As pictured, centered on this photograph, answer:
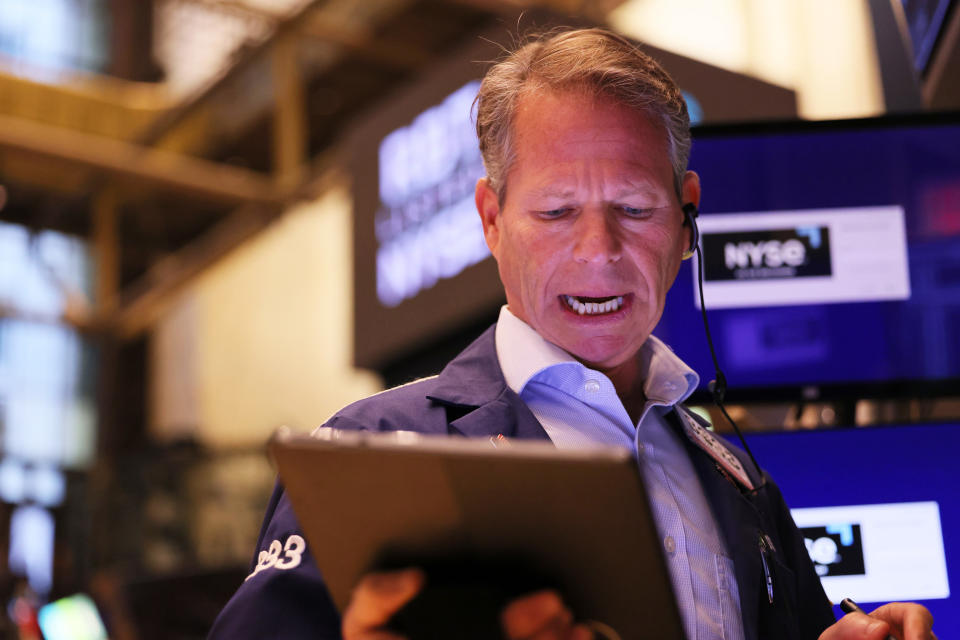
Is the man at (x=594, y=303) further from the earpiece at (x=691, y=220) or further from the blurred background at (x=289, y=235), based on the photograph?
the blurred background at (x=289, y=235)

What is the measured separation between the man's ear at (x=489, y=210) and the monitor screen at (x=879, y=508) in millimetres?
814

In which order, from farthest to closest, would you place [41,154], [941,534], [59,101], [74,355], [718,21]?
1. [74,355]
2. [59,101]
3. [41,154]
4. [718,21]
5. [941,534]

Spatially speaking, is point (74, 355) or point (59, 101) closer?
point (59, 101)

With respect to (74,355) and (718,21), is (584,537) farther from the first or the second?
(74,355)

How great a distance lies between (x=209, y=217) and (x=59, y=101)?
2.01 metres

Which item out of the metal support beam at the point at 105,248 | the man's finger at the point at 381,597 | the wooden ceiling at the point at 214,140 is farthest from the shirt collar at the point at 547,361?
the metal support beam at the point at 105,248

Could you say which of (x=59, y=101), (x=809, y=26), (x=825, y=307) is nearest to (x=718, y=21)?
(x=809, y=26)

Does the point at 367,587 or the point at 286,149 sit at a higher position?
the point at 286,149

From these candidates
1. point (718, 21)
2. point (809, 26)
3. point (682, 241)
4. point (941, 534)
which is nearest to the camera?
point (682, 241)

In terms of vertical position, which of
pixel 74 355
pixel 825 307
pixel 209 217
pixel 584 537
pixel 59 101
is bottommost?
pixel 584 537

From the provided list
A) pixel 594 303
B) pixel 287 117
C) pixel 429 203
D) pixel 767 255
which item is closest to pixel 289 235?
pixel 287 117

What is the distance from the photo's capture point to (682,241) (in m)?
1.71

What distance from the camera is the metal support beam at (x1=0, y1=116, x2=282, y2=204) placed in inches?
360

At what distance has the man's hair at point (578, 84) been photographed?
5.09ft
